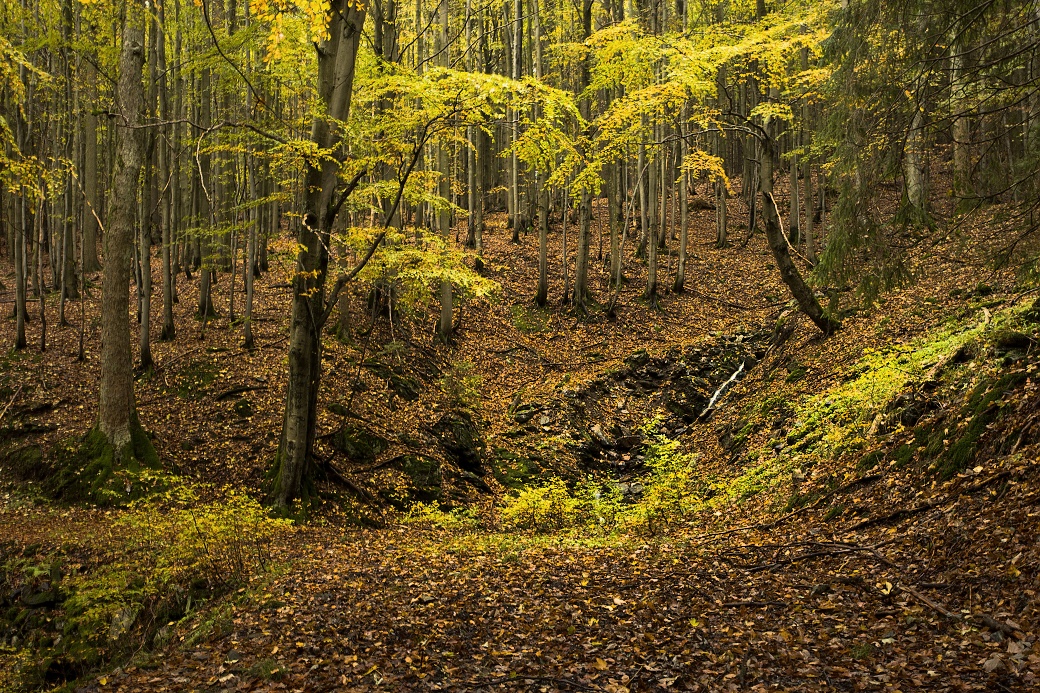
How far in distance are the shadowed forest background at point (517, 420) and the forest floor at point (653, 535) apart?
44 mm

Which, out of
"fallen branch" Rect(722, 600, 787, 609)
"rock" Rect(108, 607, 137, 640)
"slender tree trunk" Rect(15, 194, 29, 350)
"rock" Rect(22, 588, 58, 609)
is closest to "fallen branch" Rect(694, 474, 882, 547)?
"fallen branch" Rect(722, 600, 787, 609)

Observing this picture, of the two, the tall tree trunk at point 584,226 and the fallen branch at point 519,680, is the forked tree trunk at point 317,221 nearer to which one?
the fallen branch at point 519,680

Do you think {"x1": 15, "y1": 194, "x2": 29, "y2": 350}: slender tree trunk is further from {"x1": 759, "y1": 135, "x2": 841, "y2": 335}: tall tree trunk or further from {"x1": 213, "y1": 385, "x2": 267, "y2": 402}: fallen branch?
{"x1": 759, "y1": 135, "x2": 841, "y2": 335}: tall tree trunk

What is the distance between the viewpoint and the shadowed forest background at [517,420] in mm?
5078

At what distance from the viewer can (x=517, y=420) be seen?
555 inches

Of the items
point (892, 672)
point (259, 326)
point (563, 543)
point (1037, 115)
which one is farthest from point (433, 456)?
point (1037, 115)

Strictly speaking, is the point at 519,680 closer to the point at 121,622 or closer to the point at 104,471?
the point at 121,622

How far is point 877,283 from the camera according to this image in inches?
273

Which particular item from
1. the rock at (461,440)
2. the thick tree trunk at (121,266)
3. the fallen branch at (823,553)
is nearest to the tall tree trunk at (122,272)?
the thick tree trunk at (121,266)

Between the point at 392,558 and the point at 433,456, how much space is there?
4342 mm

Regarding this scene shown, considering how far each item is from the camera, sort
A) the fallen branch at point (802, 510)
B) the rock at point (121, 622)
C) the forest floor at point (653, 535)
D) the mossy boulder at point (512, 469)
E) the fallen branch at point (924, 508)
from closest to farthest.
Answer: the forest floor at point (653, 535), the fallen branch at point (924, 508), the rock at point (121, 622), the fallen branch at point (802, 510), the mossy boulder at point (512, 469)

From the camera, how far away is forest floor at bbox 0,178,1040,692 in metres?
4.64

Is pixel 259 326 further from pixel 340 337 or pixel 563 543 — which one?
pixel 563 543

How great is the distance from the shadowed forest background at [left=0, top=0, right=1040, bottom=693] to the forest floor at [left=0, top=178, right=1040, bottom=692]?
44mm
